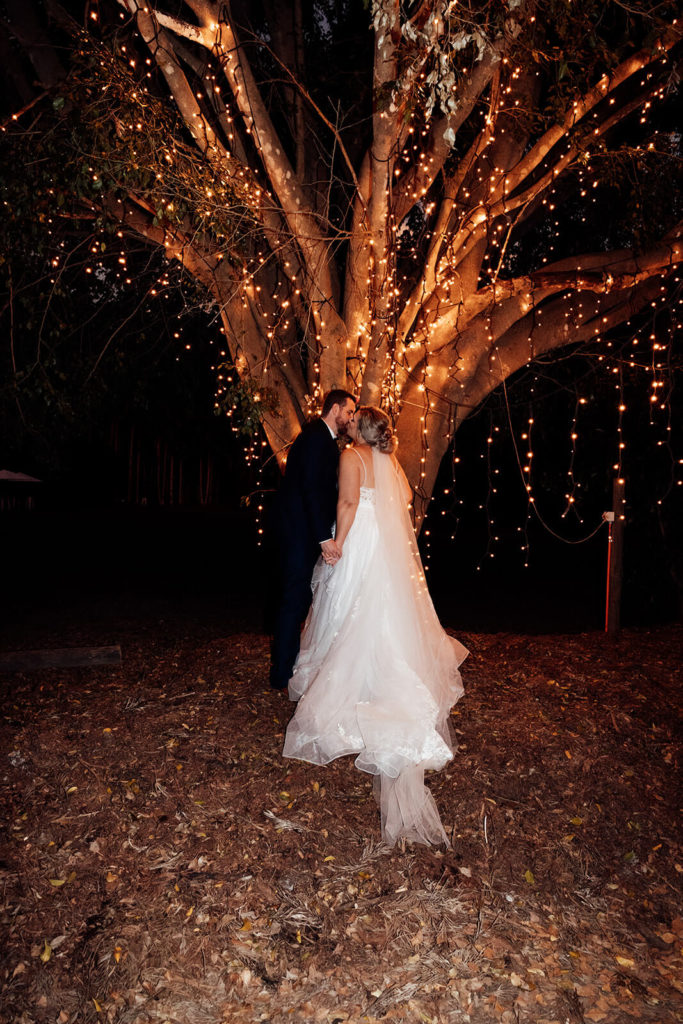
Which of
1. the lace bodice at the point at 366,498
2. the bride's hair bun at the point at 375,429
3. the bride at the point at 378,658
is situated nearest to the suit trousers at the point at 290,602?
the bride at the point at 378,658

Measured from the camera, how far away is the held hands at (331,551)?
497 centimetres

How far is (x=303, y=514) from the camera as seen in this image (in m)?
5.36

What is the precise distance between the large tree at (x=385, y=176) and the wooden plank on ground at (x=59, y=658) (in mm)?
2399

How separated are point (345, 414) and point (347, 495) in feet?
2.13

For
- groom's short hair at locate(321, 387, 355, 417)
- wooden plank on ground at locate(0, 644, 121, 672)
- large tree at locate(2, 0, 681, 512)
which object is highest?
large tree at locate(2, 0, 681, 512)

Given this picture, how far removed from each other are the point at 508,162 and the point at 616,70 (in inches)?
40.1

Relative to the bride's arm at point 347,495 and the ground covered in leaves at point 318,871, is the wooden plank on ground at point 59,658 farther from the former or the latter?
the bride's arm at point 347,495

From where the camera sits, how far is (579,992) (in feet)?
10.5

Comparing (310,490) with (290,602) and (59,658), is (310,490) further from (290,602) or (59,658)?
(59,658)

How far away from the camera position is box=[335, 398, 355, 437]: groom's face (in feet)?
17.3

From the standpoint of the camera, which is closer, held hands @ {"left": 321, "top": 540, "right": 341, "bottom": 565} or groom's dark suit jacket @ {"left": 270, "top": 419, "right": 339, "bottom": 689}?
held hands @ {"left": 321, "top": 540, "right": 341, "bottom": 565}

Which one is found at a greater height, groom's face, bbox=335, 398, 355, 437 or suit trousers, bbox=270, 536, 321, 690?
groom's face, bbox=335, 398, 355, 437

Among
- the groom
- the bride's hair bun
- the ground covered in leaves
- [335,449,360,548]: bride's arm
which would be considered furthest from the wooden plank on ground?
the bride's hair bun

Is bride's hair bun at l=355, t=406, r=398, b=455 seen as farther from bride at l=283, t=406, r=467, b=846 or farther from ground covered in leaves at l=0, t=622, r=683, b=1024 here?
ground covered in leaves at l=0, t=622, r=683, b=1024
